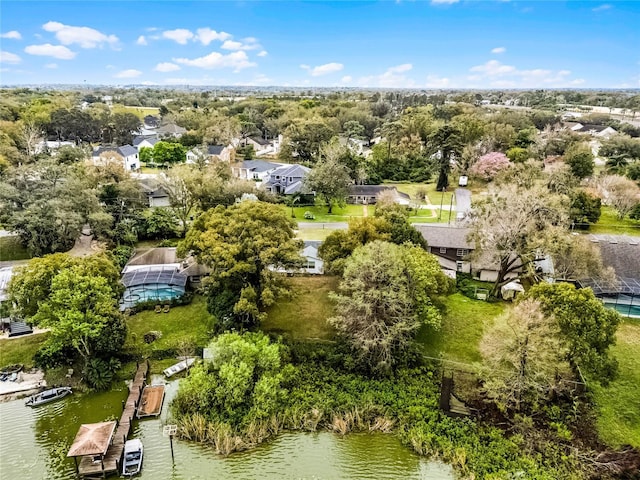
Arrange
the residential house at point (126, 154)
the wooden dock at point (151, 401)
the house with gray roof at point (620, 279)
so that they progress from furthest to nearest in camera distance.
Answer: the residential house at point (126, 154) < the house with gray roof at point (620, 279) < the wooden dock at point (151, 401)

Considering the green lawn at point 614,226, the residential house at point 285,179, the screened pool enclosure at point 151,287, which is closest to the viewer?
the screened pool enclosure at point 151,287

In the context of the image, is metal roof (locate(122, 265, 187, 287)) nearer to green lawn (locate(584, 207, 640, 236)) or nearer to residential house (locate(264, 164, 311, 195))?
residential house (locate(264, 164, 311, 195))

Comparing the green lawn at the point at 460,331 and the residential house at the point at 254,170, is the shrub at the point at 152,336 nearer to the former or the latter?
the green lawn at the point at 460,331

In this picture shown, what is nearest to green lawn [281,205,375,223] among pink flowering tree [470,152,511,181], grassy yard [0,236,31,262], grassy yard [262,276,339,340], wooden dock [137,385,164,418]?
grassy yard [262,276,339,340]

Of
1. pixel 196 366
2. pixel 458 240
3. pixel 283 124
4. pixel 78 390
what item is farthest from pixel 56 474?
pixel 283 124

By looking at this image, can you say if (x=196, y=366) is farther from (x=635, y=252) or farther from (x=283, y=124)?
(x=283, y=124)

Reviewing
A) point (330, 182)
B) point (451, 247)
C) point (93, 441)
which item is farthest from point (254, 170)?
point (93, 441)

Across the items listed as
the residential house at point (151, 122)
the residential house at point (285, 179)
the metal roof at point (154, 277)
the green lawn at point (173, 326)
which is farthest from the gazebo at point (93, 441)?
the residential house at point (151, 122)
